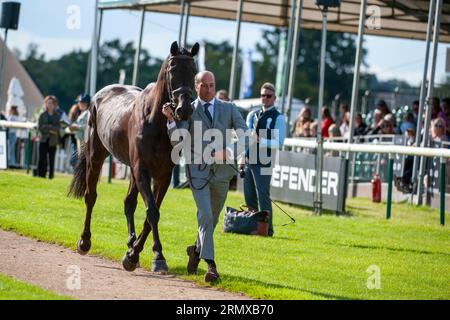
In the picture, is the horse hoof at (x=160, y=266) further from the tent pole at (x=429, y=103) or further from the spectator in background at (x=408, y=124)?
the spectator in background at (x=408, y=124)

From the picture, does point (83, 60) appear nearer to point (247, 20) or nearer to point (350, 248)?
point (247, 20)

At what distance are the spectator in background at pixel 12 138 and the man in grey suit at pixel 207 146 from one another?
1803 centimetres

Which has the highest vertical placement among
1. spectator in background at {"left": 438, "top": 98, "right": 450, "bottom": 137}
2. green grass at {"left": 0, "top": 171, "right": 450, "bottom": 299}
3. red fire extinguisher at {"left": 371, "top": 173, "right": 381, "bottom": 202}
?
spectator in background at {"left": 438, "top": 98, "right": 450, "bottom": 137}

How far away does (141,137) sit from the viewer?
422 inches

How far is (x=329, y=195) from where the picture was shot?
60.3ft

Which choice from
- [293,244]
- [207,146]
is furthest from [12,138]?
[207,146]

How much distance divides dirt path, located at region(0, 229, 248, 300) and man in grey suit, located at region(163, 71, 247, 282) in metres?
0.63

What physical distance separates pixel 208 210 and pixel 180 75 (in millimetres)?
1401

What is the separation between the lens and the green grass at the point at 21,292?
8414 millimetres

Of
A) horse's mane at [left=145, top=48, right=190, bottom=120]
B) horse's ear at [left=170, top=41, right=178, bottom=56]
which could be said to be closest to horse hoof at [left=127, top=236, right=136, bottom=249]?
horse's mane at [left=145, top=48, right=190, bottom=120]

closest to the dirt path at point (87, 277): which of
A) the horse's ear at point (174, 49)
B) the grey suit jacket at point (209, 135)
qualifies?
the grey suit jacket at point (209, 135)

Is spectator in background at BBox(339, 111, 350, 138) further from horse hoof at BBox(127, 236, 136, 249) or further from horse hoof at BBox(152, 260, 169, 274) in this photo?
horse hoof at BBox(152, 260, 169, 274)

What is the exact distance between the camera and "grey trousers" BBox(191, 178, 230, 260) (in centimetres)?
989
